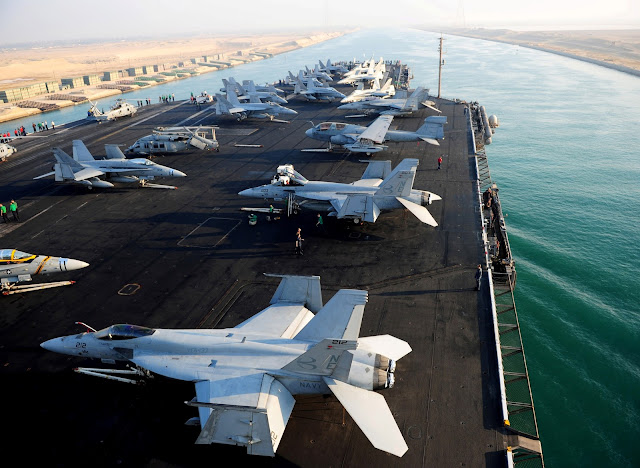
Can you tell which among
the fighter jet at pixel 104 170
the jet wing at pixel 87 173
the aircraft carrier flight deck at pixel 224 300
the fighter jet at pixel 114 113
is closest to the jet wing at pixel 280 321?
the aircraft carrier flight deck at pixel 224 300

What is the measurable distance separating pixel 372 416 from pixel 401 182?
2096 cm

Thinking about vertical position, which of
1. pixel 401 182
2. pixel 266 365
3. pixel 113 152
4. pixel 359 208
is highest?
pixel 113 152

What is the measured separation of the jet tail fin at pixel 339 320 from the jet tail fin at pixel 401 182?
52.6 feet

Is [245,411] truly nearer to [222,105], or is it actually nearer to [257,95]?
[222,105]

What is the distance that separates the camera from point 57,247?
32188 mm

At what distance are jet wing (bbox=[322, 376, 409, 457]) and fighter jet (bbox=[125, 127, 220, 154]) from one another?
45.3 metres

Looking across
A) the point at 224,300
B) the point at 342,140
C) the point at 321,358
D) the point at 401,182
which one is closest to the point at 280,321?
the point at 321,358

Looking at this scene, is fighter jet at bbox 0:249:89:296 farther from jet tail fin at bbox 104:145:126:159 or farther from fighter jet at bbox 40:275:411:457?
jet tail fin at bbox 104:145:126:159

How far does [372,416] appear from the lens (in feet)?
48.7

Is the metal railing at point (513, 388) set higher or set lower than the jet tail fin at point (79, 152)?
lower

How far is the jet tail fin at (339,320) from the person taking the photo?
57.8 feet

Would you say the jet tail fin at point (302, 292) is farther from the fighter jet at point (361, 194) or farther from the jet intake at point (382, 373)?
the fighter jet at point (361, 194)

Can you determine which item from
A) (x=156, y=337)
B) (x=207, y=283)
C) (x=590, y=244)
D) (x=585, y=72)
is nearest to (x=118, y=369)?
(x=156, y=337)

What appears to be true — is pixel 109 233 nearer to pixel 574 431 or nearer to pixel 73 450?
pixel 73 450
